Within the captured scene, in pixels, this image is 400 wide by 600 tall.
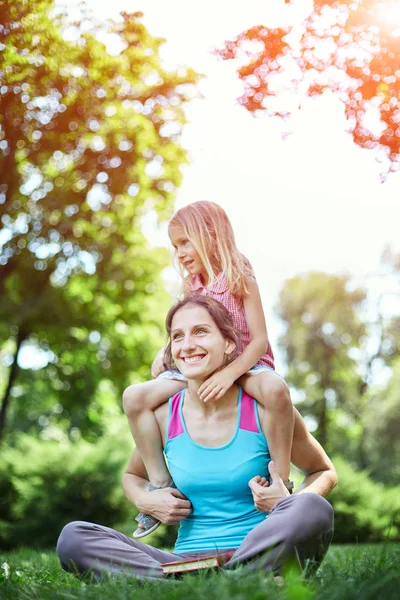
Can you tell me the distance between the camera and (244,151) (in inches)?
443

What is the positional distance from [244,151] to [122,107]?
8.33 feet

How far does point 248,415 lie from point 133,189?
10.7 meters

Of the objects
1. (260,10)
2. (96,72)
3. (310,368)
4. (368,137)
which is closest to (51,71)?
(96,72)

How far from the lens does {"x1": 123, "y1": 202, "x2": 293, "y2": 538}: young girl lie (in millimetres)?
3189

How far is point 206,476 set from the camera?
316cm

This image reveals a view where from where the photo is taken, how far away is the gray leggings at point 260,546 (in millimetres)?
2602

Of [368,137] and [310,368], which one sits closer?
[368,137]

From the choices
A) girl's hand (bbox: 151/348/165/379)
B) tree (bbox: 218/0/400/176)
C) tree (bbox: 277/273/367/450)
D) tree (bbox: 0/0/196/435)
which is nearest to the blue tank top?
girl's hand (bbox: 151/348/165/379)

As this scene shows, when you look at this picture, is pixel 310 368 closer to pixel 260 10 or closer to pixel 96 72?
pixel 96 72

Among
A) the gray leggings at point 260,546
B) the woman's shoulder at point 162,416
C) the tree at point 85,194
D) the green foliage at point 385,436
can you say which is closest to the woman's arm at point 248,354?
the woman's shoulder at point 162,416

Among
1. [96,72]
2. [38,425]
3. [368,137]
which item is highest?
[96,72]

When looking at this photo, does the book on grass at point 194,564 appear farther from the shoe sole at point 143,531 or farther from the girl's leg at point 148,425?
the girl's leg at point 148,425

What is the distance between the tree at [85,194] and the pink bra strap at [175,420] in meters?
5.38

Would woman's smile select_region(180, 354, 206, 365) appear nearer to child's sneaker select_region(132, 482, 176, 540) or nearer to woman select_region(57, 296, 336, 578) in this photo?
woman select_region(57, 296, 336, 578)
